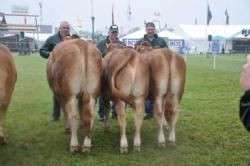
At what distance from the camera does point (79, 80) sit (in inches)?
218

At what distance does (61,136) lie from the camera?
6.92 m

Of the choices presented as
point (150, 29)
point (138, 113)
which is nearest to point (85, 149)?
point (138, 113)

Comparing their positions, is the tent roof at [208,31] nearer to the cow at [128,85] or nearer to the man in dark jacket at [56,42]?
the man in dark jacket at [56,42]

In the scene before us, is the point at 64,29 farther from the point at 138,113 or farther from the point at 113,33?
the point at 138,113

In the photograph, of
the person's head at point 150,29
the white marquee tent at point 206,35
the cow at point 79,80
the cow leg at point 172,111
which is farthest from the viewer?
the white marquee tent at point 206,35

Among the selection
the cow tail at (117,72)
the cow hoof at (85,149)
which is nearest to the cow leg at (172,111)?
the cow tail at (117,72)

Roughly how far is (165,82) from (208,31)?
5510 centimetres

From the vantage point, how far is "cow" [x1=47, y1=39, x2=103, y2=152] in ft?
18.2

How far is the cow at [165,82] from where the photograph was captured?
6000 millimetres

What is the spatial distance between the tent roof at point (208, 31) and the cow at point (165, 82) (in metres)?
52.6

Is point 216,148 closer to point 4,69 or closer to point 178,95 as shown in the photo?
point 178,95

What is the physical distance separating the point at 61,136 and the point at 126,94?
1.82 m

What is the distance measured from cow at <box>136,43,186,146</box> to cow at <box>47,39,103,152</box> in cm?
88

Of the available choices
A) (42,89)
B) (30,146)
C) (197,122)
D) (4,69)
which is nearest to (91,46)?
(4,69)
